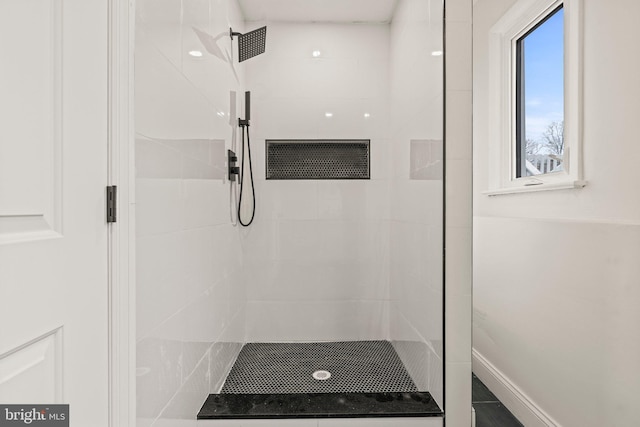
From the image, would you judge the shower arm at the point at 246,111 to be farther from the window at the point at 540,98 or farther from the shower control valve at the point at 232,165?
the window at the point at 540,98

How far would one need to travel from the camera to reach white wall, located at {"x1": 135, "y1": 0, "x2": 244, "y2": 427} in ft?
3.31

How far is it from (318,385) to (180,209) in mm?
1084

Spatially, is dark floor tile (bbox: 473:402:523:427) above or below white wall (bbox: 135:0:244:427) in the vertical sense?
below

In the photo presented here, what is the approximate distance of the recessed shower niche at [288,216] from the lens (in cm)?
115

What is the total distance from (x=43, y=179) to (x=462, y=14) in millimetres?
1589

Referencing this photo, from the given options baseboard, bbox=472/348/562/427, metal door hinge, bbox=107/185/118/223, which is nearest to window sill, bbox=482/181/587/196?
baseboard, bbox=472/348/562/427

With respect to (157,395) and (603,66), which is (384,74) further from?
(157,395)

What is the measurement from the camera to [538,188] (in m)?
1.32

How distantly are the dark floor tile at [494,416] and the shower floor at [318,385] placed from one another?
0.52ft

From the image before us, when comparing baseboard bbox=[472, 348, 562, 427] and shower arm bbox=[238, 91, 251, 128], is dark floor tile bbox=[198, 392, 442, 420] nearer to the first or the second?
baseboard bbox=[472, 348, 562, 427]

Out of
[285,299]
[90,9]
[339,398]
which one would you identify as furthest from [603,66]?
[285,299]

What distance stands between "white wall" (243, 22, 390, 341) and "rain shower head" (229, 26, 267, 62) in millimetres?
122

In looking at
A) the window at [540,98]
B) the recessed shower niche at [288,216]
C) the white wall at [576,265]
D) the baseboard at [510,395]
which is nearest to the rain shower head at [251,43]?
the recessed shower niche at [288,216]

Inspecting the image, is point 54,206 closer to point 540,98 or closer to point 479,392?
point 540,98
